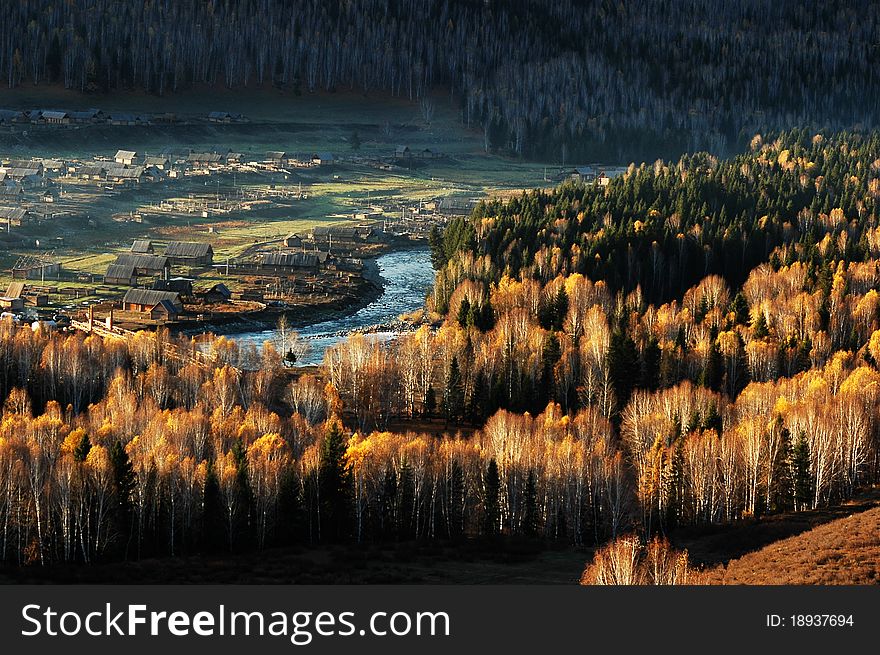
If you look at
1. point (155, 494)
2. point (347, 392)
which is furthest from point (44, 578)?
point (347, 392)

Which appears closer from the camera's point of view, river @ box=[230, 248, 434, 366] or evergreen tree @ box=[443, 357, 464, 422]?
evergreen tree @ box=[443, 357, 464, 422]

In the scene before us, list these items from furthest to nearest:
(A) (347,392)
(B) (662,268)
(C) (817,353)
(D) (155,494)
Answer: (B) (662,268) < (C) (817,353) < (A) (347,392) < (D) (155,494)

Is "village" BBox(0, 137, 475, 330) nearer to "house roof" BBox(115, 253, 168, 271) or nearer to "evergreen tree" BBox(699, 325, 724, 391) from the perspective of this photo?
"house roof" BBox(115, 253, 168, 271)

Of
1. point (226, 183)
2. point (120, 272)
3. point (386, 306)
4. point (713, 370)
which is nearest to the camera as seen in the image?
point (713, 370)

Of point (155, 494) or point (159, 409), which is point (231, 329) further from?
point (155, 494)

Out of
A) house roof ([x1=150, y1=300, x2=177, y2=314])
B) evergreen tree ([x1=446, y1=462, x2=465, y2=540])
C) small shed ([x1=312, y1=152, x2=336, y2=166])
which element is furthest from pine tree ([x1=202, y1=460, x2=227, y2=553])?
small shed ([x1=312, y1=152, x2=336, y2=166])

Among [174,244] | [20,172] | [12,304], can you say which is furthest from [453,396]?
[20,172]

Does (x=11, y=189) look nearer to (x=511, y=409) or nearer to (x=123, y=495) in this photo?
(x=511, y=409)
